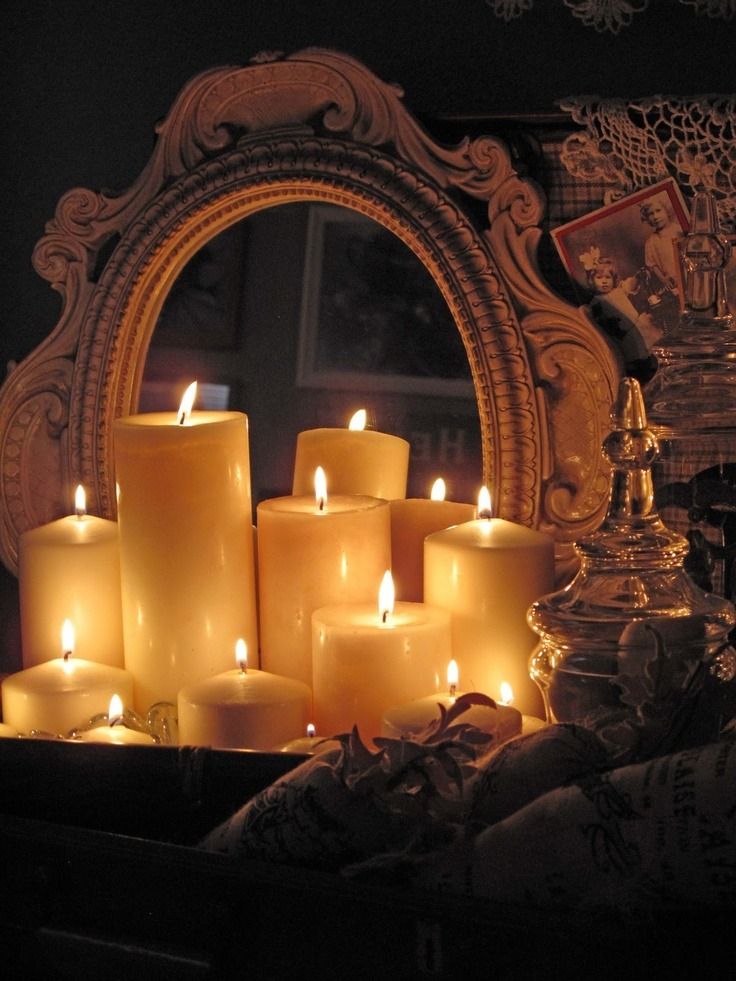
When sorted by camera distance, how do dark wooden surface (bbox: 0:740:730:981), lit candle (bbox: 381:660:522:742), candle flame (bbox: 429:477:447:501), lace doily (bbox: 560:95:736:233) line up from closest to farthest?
dark wooden surface (bbox: 0:740:730:981)
lit candle (bbox: 381:660:522:742)
lace doily (bbox: 560:95:736:233)
candle flame (bbox: 429:477:447:501)

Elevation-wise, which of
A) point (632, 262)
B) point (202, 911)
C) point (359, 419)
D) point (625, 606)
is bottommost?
point (202, 911)

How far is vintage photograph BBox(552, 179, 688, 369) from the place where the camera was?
33.2 inches

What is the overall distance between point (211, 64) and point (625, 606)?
57 centimetres

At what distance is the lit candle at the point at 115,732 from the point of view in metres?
0.81

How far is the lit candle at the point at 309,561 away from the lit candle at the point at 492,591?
0.04 m

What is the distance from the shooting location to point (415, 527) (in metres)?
0.92

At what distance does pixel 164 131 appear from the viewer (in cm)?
99

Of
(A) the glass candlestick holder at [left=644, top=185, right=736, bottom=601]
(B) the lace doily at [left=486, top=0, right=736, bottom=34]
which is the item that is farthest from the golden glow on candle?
(B) the lace doily at [left=486, top=0, right=736, bottom=34]

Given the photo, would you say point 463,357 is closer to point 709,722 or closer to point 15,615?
point 709,722

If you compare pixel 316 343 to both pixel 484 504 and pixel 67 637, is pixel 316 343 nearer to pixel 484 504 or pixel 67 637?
pixel 484 504

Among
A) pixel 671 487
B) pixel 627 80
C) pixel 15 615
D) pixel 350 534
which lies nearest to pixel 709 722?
pixel 671 487

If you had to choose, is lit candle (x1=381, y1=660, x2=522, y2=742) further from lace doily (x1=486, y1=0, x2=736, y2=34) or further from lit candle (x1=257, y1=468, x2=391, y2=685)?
lace doily (x1=486, y1=0, x2=736, y2=34)

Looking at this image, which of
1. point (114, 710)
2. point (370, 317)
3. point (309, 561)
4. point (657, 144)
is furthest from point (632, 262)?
point (114, 710)

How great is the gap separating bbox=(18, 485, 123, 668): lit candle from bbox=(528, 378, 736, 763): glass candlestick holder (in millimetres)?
372
